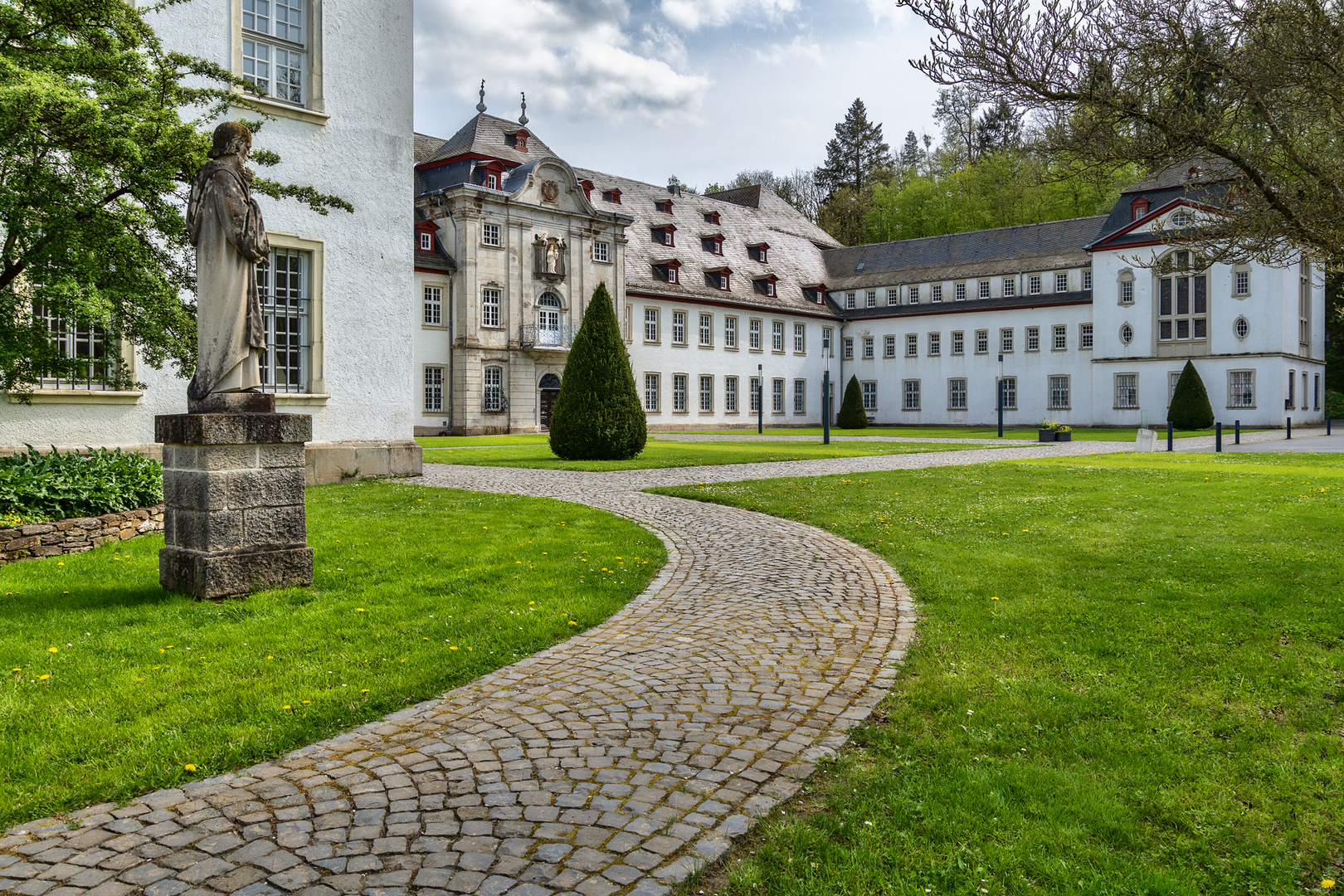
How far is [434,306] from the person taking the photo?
41.4 meters

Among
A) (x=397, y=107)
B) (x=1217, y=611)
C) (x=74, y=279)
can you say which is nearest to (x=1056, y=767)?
(x=1217, y=611)

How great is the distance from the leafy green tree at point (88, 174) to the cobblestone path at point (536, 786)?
6733 mm

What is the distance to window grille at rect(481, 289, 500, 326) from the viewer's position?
42.2 meters

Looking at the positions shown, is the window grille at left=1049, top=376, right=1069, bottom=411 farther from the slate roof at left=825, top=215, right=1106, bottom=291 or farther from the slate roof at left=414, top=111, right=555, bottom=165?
the slate roof at left=414, top=111, right=555, bottom=165

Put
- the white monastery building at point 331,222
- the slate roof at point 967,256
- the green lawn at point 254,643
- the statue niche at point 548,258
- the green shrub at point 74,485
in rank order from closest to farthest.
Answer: the green lawn at point 254,643, the green shrub at point 74,485, the white monastery building at point 331,222, the statue niche at point 548,258, the slate roof at point 967,256

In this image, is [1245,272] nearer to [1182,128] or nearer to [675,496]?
[675,496]

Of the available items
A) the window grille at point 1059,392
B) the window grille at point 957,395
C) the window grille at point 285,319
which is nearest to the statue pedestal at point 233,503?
the window grille at point 285,319

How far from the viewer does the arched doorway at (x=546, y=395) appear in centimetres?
4425

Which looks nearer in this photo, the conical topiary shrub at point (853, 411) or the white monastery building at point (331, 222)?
the white monastery building at point (331, 222)

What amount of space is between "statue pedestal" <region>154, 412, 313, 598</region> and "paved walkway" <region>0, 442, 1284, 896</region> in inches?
108

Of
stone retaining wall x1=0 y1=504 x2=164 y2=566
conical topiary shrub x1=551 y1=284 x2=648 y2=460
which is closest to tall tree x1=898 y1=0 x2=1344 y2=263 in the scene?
stone retaining wall x1=0 y1=504 x2=164 y2=566

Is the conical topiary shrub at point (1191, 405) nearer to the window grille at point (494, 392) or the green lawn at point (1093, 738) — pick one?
the window grille at point (494, 392)

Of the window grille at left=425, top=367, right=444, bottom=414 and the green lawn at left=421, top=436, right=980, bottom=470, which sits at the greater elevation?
the window grille at left=425, top=367, right=444, bottom=414

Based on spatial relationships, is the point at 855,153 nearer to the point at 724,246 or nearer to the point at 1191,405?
the point at 724,246
